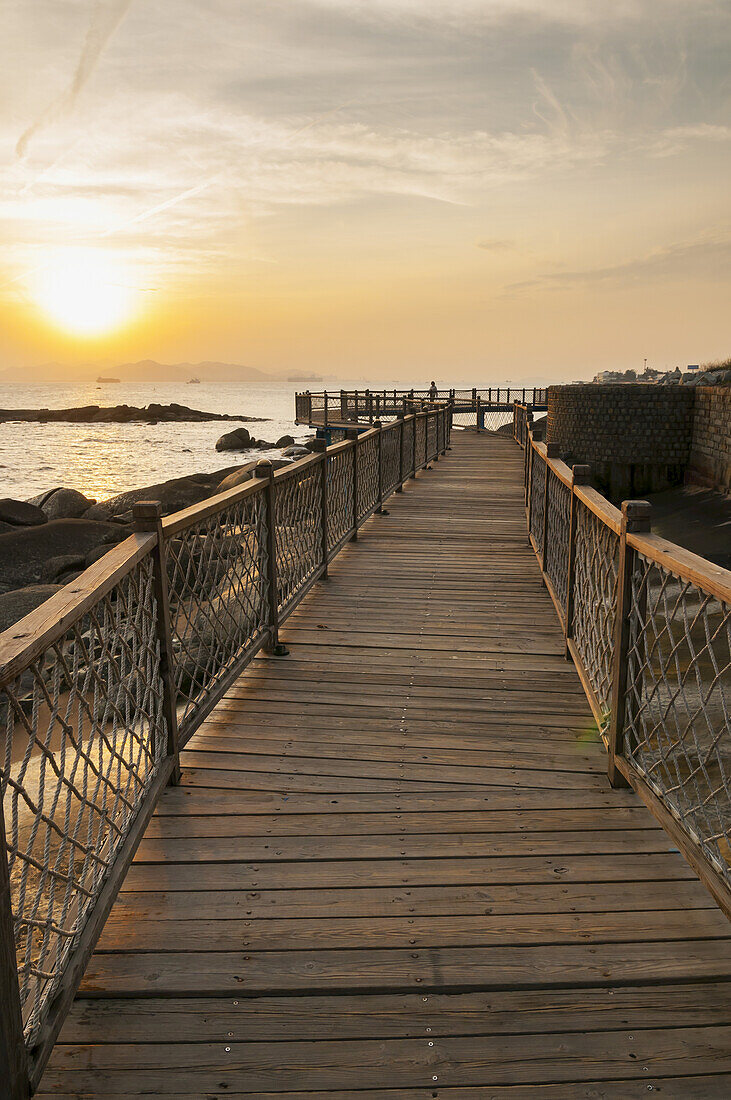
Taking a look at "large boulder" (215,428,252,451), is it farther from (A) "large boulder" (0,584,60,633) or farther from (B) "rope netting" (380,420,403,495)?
(A) "large boulder" (0,584,60,633)

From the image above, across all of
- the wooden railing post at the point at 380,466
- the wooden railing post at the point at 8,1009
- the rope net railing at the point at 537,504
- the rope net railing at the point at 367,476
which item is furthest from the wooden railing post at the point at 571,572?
the wooden railing post at the point at 380,466

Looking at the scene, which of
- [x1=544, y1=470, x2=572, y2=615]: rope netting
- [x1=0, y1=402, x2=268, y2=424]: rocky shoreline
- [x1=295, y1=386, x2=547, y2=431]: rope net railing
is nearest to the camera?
[x1=544, y1=470, x2=572, y2=615]: rope netting

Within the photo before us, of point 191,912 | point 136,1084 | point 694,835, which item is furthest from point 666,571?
point 136,1084

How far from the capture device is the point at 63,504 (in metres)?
20.9

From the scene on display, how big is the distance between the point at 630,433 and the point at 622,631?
22.7m

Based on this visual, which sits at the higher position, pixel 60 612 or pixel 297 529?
pixel 60 612

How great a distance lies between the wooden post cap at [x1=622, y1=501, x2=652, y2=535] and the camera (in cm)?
303

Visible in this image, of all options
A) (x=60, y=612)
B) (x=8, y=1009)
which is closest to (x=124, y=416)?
(x=60, y=612)

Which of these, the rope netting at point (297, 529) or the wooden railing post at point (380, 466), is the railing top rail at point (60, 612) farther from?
the wooden railing post at point (380, 466)

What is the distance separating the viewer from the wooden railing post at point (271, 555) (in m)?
4.71

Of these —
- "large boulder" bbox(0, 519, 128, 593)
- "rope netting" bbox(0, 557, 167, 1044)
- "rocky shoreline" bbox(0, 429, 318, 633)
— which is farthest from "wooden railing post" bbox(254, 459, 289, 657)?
"large boulder" bbox(0, 519, 128, 593)

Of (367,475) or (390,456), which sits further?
(390,456)

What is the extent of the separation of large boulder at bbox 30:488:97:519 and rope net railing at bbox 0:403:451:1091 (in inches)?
597

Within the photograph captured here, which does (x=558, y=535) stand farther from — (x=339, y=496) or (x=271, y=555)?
(x=339, y=496)
